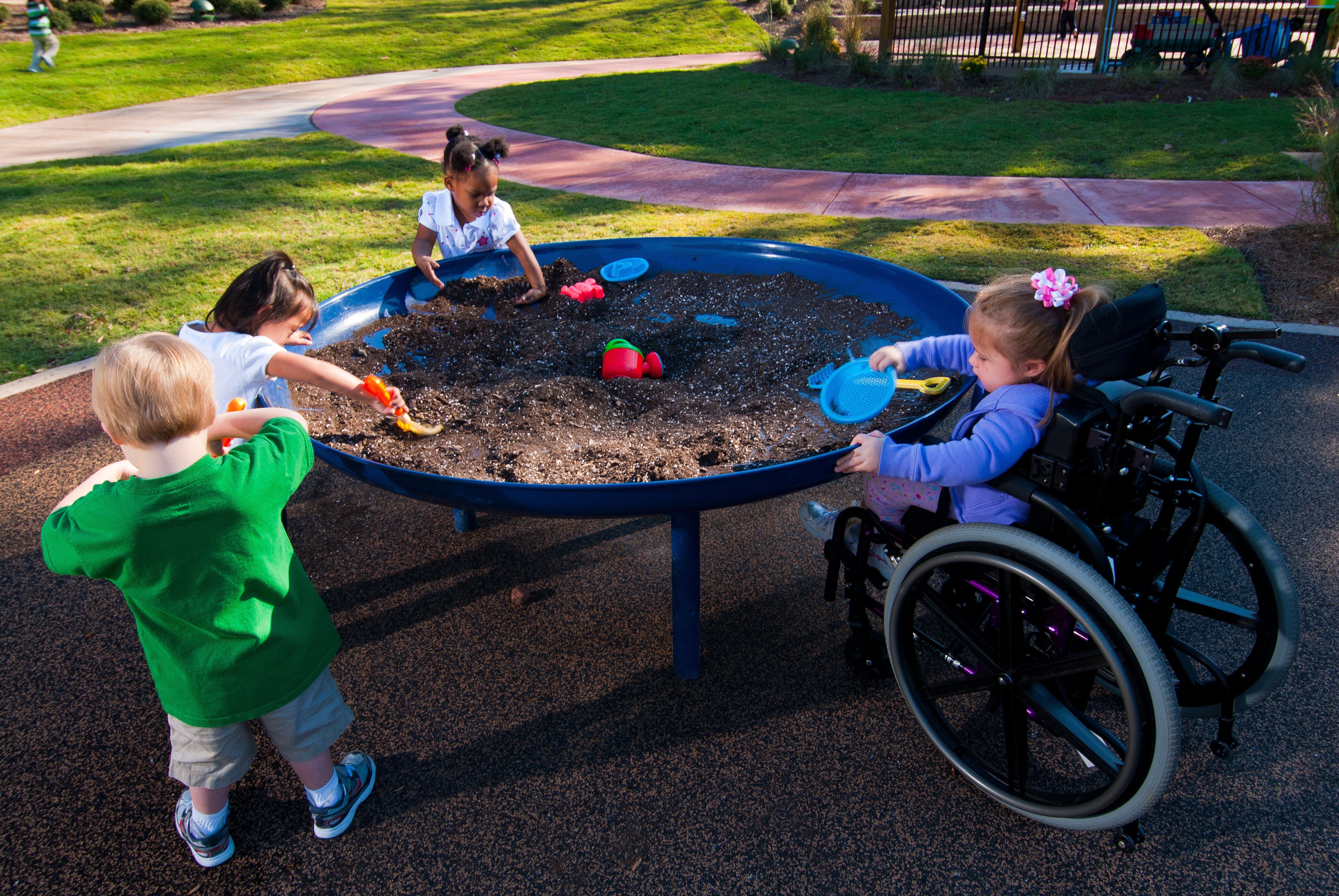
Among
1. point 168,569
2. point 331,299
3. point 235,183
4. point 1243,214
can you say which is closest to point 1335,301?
point 1243,214

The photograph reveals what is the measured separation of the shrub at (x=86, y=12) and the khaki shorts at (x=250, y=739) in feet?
63.5

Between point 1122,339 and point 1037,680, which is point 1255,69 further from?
point 1037,680

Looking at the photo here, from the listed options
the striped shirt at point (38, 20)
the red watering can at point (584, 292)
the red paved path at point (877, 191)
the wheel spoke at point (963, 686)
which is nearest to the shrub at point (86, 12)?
the striped shirt at point (38, 20)

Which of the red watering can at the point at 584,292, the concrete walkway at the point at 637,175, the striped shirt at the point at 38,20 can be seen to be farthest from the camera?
the striped shirt at the point at 38,20

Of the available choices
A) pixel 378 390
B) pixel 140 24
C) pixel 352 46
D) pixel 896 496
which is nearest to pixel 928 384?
pixel 896 496

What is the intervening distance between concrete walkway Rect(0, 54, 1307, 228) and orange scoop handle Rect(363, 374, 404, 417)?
15.4 feet

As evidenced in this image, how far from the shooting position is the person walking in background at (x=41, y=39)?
39.3 feet

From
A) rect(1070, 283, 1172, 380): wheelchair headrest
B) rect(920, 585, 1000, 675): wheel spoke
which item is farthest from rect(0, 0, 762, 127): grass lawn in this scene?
rect(1070, 283, 1172, 380): wheelchair headrest

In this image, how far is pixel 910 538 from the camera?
2.00m

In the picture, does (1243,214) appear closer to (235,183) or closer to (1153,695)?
(1153,695)

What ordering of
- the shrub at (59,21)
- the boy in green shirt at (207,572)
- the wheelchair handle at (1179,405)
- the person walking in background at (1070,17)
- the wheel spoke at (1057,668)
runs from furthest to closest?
the shrub at (59,21), the person walking in background at (1070,17), the wheel spoke at (1057,668), the boy in green shirt at (207,572), the wheelchair handle at (1179,405)

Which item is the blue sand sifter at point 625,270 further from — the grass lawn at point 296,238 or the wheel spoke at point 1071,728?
the wheel spoke at point 1071,728

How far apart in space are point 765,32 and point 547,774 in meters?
17.8

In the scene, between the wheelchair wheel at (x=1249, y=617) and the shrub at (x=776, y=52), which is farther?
the shrub at (x=776, y=52)
